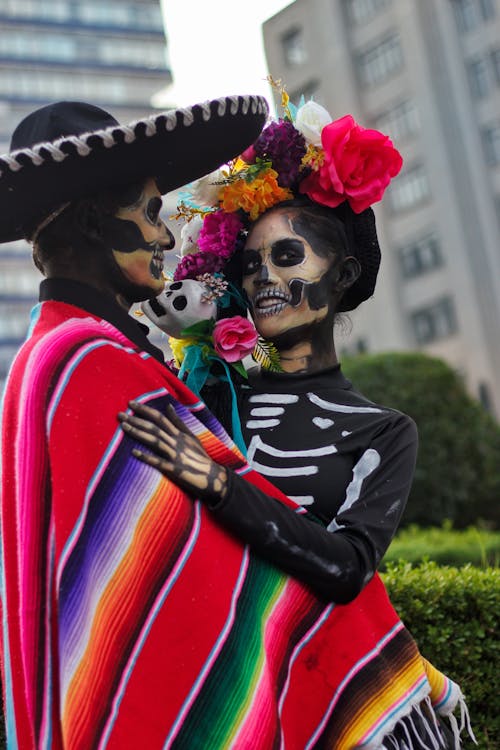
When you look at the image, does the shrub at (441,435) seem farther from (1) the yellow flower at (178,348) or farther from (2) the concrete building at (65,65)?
(2) the concrete building at (65,65)

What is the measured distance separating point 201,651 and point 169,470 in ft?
1.24

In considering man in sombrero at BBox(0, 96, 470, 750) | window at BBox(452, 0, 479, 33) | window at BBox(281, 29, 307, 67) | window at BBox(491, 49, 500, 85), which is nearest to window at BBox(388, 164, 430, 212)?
window at BBox(491, 49, 500, 85)

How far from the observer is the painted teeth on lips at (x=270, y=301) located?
2990mm

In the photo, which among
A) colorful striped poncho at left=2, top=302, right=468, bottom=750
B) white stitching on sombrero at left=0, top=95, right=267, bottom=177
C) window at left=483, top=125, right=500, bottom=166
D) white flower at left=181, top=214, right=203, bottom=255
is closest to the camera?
colorful striped poncho at left=2, top=302, right=468, bottom=750

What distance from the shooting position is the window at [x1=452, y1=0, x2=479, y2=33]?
117 feet

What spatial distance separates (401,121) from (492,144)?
12.8 feet

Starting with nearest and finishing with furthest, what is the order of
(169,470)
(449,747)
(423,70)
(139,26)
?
(169,470), (449,747), (423,70), (139,26)

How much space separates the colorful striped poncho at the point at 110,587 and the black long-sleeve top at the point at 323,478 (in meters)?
0.08

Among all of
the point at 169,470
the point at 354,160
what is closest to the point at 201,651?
the point at 169,470

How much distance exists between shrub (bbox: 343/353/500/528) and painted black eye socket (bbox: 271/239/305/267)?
8.37 metres

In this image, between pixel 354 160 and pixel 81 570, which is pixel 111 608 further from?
pixel 354 160

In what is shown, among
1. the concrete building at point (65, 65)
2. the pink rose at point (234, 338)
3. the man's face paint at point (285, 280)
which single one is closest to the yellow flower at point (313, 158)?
the man's face paint at point (285, 280)

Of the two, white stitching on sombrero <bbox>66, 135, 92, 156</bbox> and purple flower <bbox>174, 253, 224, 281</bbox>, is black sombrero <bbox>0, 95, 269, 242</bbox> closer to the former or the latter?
white stitching on sombrero <bbox>66, 135, 92, 156</bbox>

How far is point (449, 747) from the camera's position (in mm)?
2752
